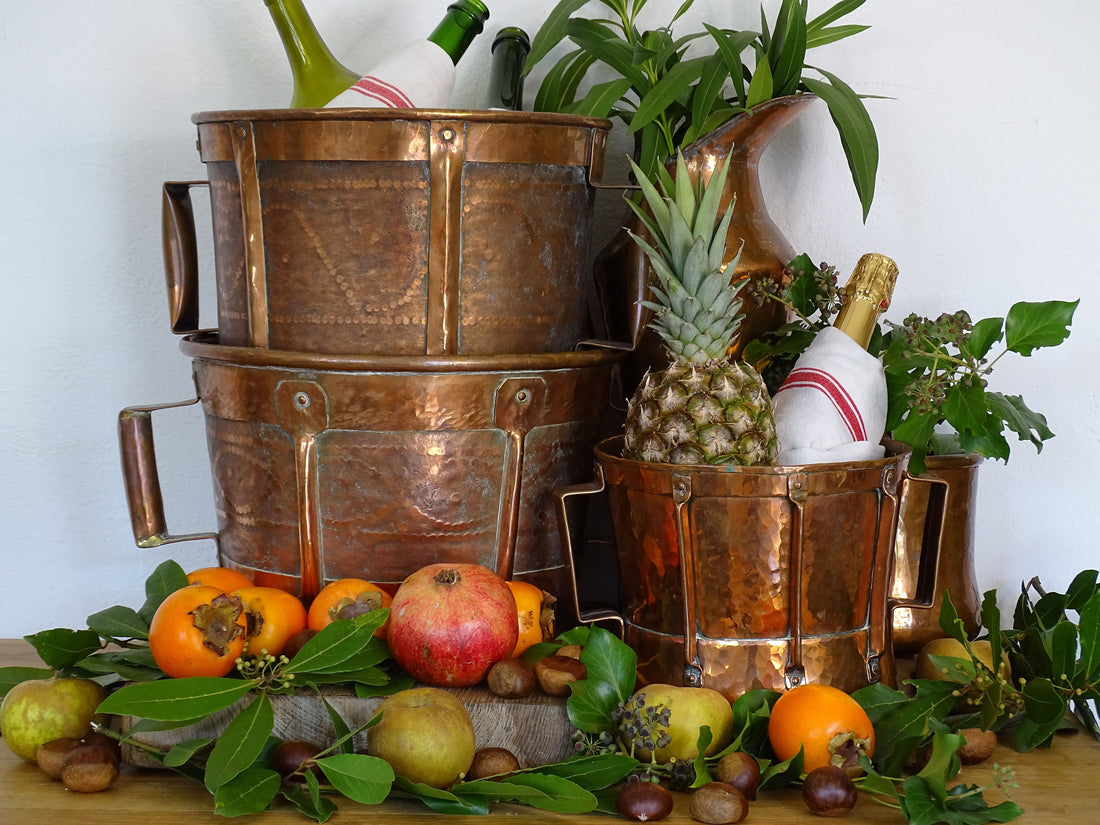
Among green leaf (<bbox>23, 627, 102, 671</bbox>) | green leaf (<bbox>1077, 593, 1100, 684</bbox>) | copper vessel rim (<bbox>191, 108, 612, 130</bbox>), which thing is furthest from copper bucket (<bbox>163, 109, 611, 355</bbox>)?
green leaf (<bbox>1077, 593, 1100, 684</bbox>)

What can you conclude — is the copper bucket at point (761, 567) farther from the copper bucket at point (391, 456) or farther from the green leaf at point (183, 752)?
the green leaf at point (183, 752)

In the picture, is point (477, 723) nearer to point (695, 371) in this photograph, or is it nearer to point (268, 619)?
point (268, 619)

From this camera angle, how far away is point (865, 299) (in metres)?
1.00

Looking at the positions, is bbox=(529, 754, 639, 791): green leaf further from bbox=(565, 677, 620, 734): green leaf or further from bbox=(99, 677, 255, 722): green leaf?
bbox=(99, 677, 255, 722): green leaf

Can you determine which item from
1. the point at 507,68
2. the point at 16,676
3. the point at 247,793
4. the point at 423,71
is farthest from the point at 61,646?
the point at 507,68

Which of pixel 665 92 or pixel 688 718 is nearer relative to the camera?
pixel 688 718

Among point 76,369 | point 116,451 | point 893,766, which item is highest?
point 76,369

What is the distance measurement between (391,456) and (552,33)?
18.9 inches

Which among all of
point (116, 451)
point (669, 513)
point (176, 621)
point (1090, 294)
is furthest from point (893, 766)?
point (116, 451)

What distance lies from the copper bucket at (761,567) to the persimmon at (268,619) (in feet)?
1.00

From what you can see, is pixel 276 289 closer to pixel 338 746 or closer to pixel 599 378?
pixel 599 378

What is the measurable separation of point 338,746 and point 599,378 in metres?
0.45

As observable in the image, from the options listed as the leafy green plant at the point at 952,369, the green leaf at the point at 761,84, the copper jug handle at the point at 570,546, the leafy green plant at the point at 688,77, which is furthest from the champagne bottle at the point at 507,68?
the copper jug handle at the point at 570,546

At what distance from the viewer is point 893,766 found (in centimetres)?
79
